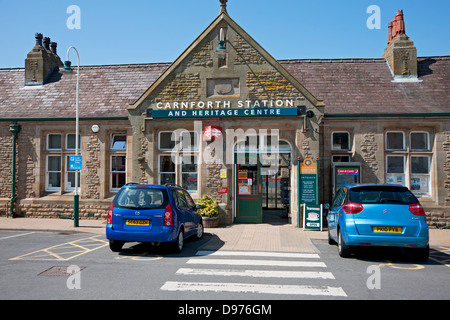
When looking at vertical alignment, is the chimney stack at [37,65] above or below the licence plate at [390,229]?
above

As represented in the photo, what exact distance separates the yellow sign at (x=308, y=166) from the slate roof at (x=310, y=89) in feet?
7.83

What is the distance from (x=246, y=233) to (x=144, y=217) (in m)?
4.76

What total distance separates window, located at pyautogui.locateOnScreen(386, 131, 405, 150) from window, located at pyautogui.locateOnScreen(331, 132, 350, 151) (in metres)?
1.59

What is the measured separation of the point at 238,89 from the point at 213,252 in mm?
7295

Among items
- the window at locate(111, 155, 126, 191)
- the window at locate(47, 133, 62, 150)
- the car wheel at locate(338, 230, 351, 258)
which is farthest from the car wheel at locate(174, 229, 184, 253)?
the window at locate(47, 133, 62, 150)

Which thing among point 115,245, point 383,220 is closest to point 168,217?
point 115,245

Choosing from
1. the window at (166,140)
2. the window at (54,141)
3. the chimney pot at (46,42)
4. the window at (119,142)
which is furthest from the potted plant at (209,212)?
the chimney pot at (46,42)

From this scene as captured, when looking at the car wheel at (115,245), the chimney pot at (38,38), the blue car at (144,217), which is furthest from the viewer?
the chimney pot at (38,38)

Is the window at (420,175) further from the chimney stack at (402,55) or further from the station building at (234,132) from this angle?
the chimney stack at (402,55)

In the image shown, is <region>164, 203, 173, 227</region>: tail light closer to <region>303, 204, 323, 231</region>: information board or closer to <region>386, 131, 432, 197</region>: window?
<region>303, 204, 323, 231</region>: information board

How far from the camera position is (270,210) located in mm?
20062

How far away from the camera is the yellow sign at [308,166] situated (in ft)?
45.6

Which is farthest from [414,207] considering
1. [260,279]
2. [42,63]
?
[42,63]

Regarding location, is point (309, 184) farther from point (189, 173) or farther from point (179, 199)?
point (179, 199)
